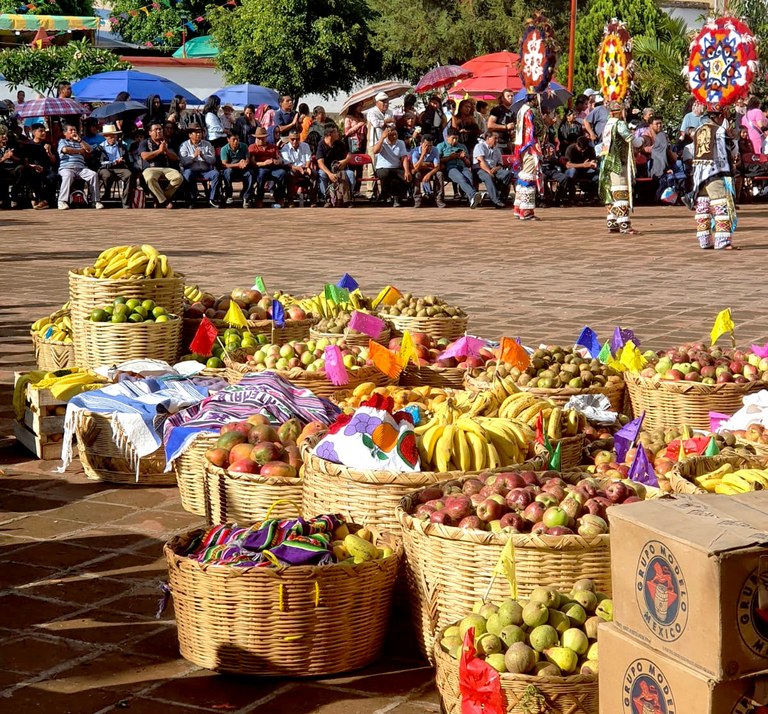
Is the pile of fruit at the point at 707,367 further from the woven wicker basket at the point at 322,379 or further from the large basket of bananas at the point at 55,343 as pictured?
the large basket of bananas at the point at 55,343

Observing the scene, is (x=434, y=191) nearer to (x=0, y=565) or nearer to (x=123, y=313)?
(x=123, y=313)

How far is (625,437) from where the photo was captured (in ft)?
18.0

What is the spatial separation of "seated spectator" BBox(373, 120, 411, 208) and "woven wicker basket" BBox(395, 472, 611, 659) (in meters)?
18.3

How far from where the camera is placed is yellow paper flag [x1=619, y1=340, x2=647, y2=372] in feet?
22.1

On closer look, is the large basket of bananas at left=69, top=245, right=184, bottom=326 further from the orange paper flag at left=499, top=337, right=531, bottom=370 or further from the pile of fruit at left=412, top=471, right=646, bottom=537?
the pile of fruit at left=412, top=471, right=646, bottom=537

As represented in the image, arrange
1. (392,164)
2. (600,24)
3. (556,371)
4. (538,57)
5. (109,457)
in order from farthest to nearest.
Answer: (600,24) → (392,164) → (538,57) → (556,371) → (109,457)

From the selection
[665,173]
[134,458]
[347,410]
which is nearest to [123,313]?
[134,458]

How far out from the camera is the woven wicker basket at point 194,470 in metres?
5.74

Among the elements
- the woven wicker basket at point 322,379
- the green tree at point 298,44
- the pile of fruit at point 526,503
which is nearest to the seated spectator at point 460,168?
the green tree at point 298,44

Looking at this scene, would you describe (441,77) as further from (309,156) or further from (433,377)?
(433,377)

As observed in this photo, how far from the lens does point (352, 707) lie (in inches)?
154

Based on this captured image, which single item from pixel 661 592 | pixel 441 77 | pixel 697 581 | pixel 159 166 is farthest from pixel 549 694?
pixel 441 77

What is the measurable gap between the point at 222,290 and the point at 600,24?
2644cm

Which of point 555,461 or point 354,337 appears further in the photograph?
point 354,337
